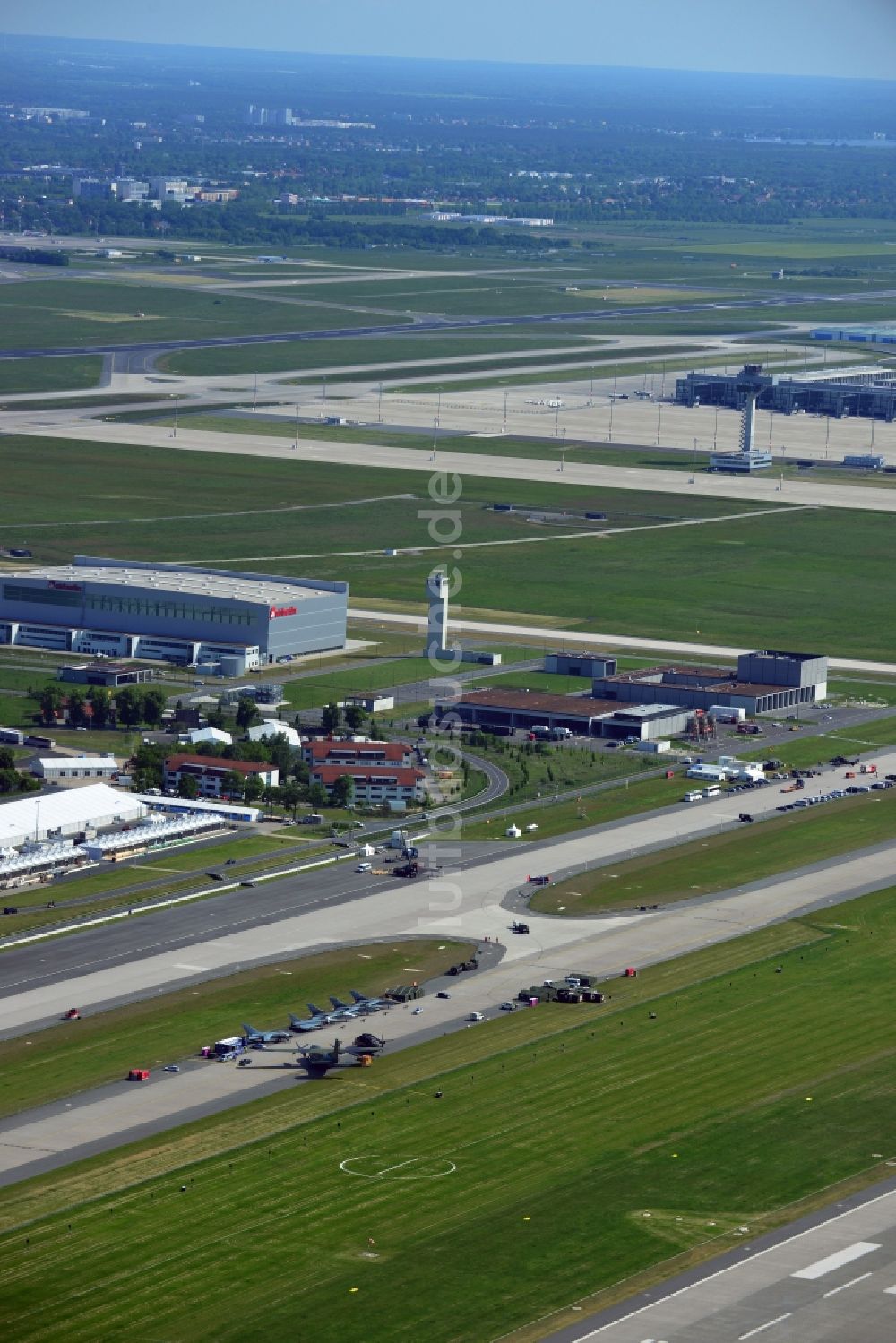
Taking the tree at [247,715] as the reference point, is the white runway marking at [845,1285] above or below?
below

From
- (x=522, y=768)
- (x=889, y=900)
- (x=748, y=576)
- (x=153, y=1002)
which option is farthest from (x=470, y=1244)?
(x=748, y=576)

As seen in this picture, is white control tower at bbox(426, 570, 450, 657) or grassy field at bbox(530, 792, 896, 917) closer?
grassy field at bbox(530, 792, 896, 917)

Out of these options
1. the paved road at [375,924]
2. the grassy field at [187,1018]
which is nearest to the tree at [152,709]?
the paved road at [375,924]

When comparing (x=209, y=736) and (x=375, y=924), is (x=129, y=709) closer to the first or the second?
(x=209, y=736)

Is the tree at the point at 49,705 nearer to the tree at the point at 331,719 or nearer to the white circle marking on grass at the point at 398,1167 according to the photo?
the tree at the point at 331,719

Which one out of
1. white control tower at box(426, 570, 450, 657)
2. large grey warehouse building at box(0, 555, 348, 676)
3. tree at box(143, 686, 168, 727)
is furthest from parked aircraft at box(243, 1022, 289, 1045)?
white control tower at box(426, 570, 450, 657)

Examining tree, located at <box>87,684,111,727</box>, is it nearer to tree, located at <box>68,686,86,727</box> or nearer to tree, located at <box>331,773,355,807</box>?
tree, located at <box>68,686,86,727</box>

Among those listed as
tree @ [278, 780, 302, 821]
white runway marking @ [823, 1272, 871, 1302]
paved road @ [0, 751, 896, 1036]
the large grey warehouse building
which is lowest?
white runway marking @ [823, 1272, 871, 1302]
